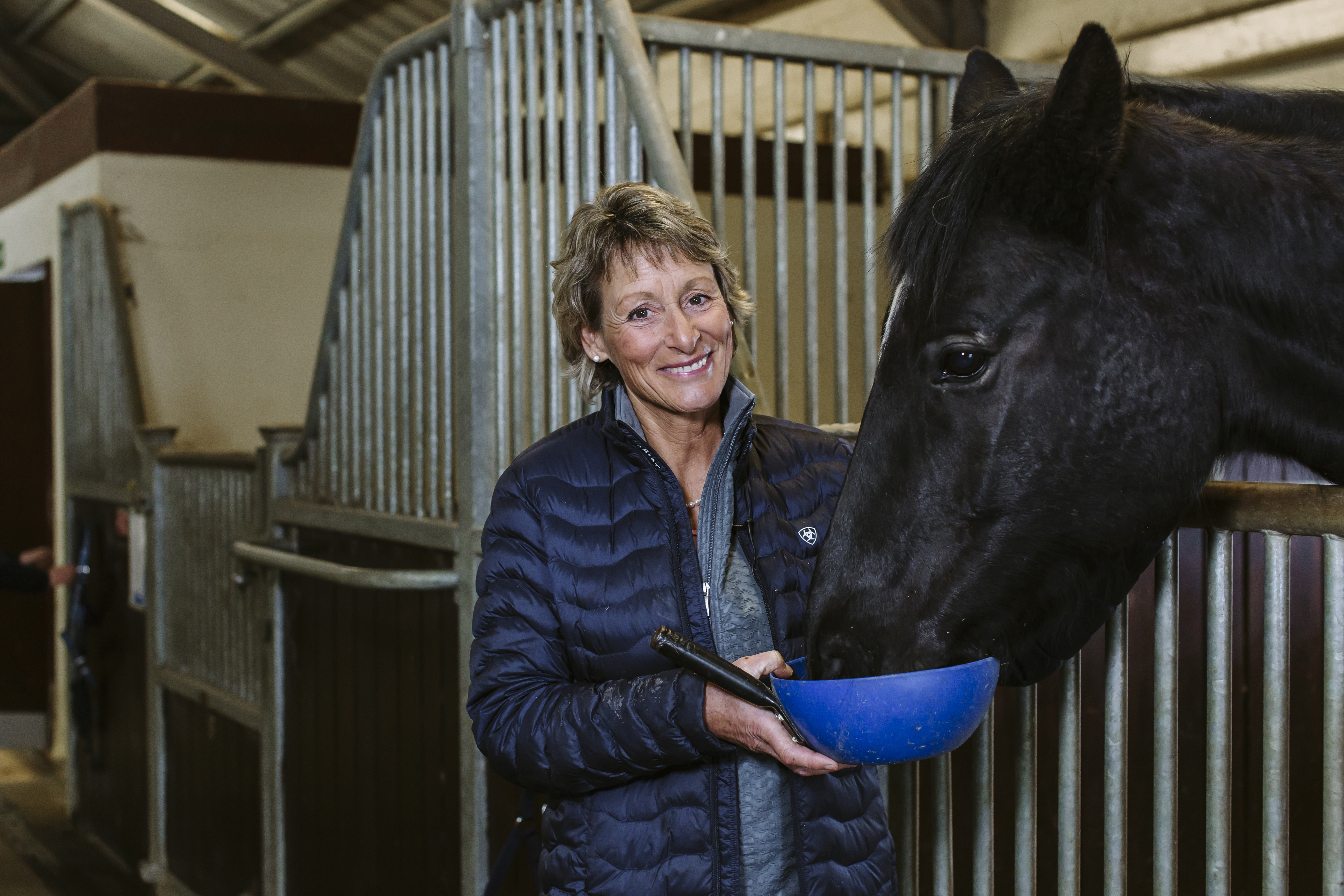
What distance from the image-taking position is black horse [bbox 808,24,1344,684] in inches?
38.9

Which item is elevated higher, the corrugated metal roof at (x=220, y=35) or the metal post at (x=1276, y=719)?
the corrugated metal roof at (x=220, y=35)

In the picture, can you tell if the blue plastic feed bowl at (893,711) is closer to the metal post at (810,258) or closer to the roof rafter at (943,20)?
the metal post at (810,258)

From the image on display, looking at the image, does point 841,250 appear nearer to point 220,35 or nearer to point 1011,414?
point 1011,414

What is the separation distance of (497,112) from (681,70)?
1.11 feet

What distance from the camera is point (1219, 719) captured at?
43.5 inches

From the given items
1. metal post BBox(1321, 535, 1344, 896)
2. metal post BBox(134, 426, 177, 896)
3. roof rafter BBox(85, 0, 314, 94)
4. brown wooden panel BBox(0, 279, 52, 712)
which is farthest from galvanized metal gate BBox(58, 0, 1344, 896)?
roof rafter BBox(85, 0, 314, 94)

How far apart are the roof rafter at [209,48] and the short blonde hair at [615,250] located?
7.91 m

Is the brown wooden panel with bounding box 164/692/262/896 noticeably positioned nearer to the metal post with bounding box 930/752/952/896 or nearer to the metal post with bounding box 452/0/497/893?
the metal post with bounding box 452/0/497/893

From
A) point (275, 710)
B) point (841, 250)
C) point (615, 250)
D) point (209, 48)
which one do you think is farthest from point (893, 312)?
point (209, 48)

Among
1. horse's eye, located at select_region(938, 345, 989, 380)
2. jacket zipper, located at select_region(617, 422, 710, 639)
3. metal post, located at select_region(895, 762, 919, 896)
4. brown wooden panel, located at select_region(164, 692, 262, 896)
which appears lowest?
brown wooden panel, located at select_region(164, 692, 262, 896)

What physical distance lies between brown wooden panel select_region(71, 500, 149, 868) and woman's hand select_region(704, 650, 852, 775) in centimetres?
319

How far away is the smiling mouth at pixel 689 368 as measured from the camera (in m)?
1.25

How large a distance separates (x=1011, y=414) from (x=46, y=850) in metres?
4.18

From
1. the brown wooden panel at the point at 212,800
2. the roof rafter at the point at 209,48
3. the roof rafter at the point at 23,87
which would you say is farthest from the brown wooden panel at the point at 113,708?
the roof rafter at the point at 23,87
